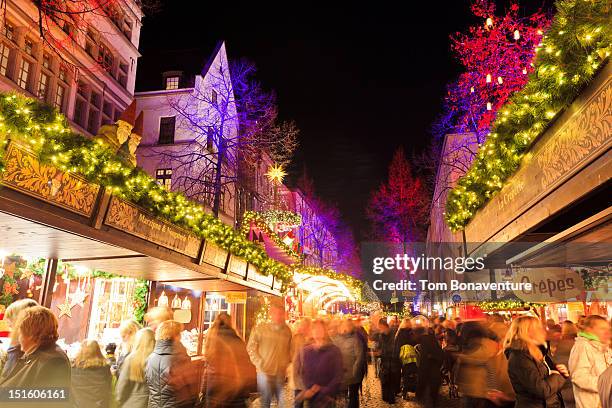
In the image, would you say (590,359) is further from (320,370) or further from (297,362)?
(297,362)

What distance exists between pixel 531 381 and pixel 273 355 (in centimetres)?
385

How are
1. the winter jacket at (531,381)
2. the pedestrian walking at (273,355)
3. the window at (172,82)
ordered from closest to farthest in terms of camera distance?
1. the winter jacket at (531,381)
2. the pedestrian walking at (273,355)
3. the window at (172,82)

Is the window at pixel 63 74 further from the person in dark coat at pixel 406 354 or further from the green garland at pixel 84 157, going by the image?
the person in dark coat at pixel 406 354

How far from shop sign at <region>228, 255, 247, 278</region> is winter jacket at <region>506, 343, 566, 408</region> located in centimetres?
731

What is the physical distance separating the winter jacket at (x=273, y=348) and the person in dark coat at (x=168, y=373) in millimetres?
2082

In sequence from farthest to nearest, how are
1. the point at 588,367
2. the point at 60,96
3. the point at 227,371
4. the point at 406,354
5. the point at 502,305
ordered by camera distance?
the point at 60,96 < the point at 502,305 < the point at 406,354 < the point at 227,371 < the point at 588,367

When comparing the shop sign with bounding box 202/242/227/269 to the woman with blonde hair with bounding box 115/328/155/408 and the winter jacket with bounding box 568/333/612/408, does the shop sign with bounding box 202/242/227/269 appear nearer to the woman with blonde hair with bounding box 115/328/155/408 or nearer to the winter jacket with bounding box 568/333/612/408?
the woman with blonde hair with bounding box 115/328/155/408

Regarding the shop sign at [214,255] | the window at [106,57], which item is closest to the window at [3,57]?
the window at [106,57]

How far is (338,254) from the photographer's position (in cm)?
5875

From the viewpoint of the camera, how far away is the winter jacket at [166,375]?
506 cm

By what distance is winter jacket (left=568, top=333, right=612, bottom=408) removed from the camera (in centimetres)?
525

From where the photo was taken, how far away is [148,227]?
6.98 meters

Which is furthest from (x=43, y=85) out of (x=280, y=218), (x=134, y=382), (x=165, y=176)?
(x=134, y=382)

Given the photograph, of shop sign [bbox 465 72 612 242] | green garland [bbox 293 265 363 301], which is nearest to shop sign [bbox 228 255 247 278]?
green garland [bbox 293 265 363 301]
